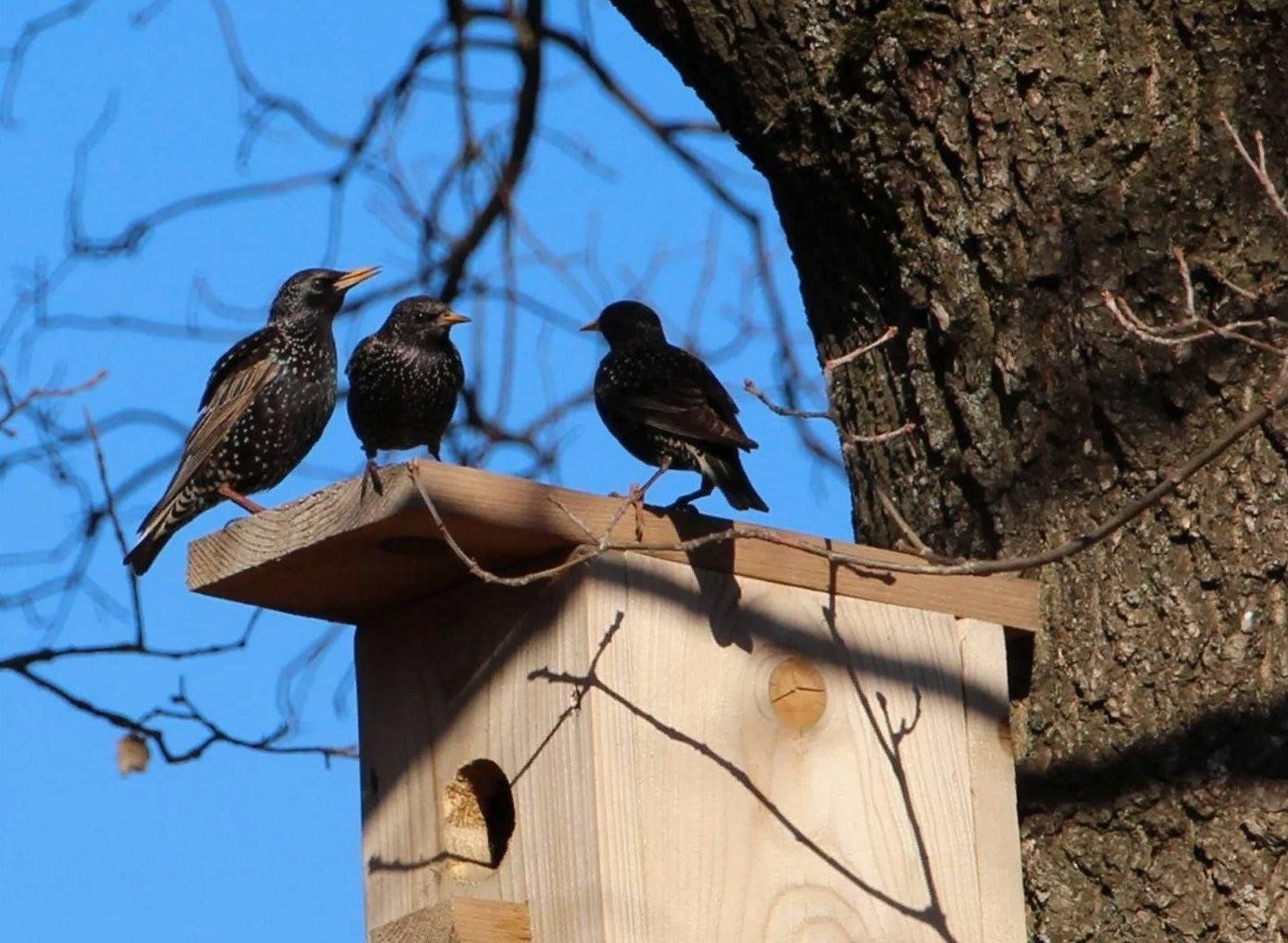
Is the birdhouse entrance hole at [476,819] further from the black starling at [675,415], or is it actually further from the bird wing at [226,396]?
the bird wing at [226,396]

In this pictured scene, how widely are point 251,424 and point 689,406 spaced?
4.29 ft

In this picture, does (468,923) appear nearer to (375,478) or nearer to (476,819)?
(476,819)

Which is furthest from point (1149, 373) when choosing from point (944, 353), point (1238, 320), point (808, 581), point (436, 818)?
point (436, 818)

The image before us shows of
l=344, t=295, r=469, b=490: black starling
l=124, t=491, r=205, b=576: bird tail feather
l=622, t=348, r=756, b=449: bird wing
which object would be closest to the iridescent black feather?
l=344, t=295, r=469, b=490: black starling

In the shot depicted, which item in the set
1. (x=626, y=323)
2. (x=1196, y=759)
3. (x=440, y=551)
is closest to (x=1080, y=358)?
(x=1196, y=759)

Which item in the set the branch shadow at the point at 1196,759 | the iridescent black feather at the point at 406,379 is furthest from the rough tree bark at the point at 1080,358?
the iridescent black feather at the point at 406,379

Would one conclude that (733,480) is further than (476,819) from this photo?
Yes

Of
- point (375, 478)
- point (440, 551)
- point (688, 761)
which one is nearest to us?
point (375, 478)

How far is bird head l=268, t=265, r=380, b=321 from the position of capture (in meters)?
4.91

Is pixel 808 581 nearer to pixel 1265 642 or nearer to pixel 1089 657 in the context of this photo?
pixel 1089 657

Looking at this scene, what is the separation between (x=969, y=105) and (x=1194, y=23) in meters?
0.35

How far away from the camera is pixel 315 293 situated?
4.95 metres

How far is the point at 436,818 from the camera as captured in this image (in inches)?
121

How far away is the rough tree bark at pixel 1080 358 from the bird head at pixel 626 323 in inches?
46.3
